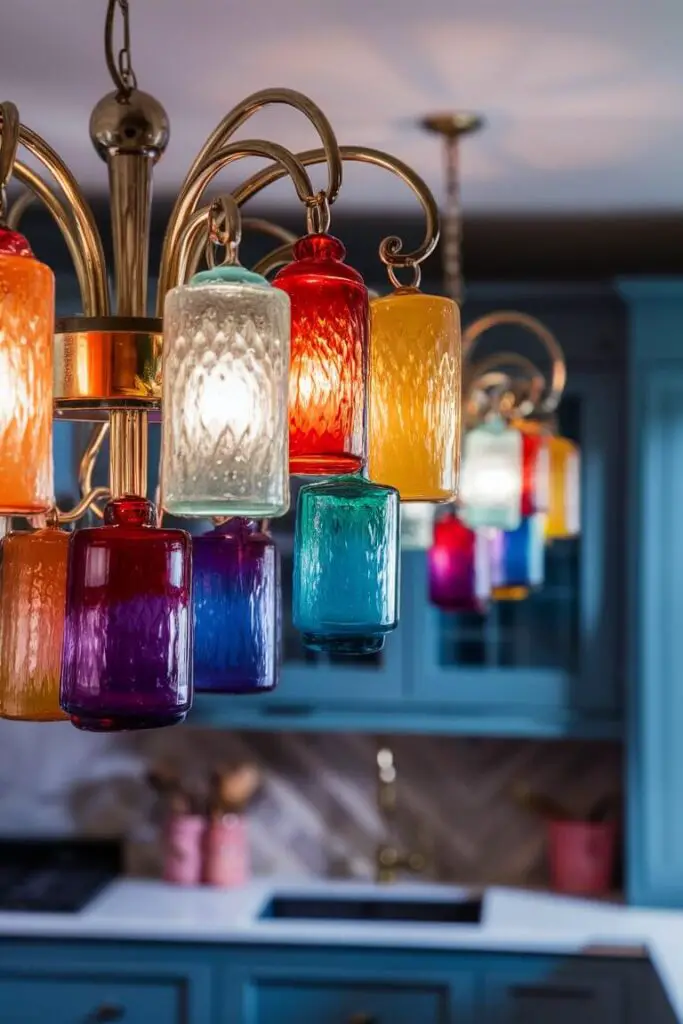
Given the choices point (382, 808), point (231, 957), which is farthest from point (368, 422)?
point (382, 808)

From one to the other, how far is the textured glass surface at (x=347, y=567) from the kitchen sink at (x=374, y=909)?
8.20ft

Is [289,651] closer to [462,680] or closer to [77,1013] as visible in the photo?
[462,680]

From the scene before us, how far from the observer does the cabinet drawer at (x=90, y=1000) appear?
3033 millimetres

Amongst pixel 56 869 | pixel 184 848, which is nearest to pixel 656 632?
pixel 184 848

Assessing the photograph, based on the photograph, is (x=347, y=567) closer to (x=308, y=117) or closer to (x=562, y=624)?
(x=308, y=117)

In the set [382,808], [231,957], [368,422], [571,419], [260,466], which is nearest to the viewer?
[260,466]

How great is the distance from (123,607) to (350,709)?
8.19 ft

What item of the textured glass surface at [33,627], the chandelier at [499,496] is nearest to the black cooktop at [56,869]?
the chandelier at [499,496]

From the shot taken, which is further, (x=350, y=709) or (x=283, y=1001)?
(x=350, y=709)

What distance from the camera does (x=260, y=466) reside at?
876 millimetres

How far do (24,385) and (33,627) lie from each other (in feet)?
0.97

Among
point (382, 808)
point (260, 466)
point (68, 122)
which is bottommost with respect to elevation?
point (382, 808)

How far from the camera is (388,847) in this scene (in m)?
3.57

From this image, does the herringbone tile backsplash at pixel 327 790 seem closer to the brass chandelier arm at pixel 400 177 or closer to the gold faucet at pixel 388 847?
the gold faucet at pixel 388 847
